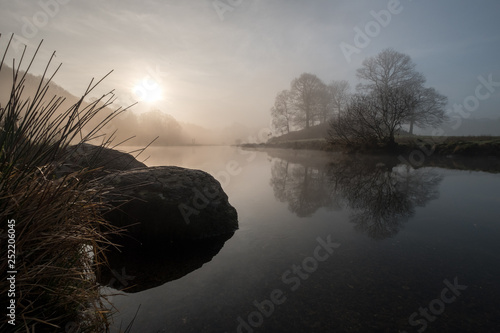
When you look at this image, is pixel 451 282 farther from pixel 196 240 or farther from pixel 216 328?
pixel 196 240

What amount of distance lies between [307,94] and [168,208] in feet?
137

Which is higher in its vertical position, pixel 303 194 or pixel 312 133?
pixel 312 133

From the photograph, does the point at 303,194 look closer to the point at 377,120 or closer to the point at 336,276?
the point at 336,276

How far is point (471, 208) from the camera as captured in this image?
171 inches

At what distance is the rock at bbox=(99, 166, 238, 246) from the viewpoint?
3.27m

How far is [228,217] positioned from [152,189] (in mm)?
1341

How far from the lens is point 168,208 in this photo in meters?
3.36

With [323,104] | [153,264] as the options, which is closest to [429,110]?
[323,104]

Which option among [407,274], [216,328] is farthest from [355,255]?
[216,328]
